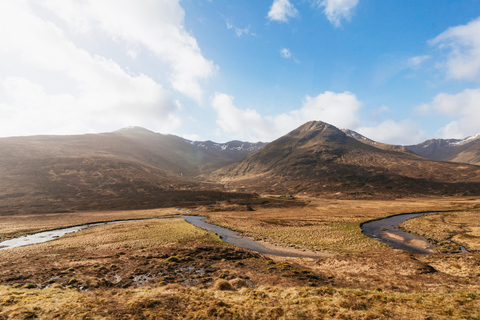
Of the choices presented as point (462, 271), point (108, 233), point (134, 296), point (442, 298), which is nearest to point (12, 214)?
point (108, 233)

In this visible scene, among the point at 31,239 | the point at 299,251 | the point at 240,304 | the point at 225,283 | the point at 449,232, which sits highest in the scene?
the point at 240,304

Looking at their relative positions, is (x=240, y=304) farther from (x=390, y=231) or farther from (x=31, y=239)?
(x=31, y=239)

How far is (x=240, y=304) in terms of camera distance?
15328 millimetres

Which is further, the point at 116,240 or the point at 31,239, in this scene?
the point at 31,239

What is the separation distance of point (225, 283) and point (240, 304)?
469 cm

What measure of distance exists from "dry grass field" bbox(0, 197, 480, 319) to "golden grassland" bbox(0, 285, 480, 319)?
0.22 ft

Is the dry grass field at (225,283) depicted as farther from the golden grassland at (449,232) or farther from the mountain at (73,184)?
the mountain at (73,184)

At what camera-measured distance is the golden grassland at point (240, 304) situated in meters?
13.1

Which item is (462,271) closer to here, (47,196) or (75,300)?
(75,300)

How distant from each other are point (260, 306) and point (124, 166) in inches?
7687

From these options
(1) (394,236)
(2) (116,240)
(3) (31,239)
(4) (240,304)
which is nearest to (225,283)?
(4) (240,304)

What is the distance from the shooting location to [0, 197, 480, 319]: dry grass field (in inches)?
542

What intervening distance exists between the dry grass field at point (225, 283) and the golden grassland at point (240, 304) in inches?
2.7

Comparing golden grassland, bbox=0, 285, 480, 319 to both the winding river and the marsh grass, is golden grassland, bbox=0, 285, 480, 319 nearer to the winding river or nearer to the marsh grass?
the winding river
